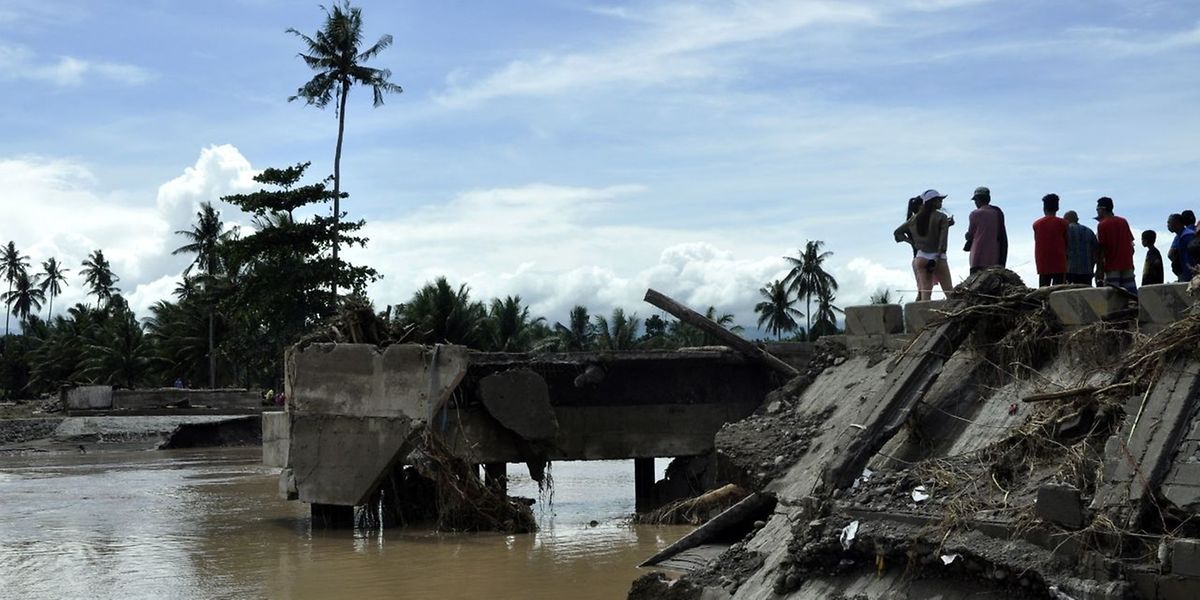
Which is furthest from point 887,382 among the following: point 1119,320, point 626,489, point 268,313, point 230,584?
point 268,313

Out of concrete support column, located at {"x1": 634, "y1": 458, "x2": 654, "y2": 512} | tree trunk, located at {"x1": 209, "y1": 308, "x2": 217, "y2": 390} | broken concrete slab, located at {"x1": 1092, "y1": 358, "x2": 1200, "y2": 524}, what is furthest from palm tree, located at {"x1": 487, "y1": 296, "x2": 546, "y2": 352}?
broken concrete slab, located at {"x1": 1092, "y1": 358, "x2": 1200, "y2": 524}

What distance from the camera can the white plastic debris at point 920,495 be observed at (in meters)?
8.54

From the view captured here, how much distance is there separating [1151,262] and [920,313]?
278 cm

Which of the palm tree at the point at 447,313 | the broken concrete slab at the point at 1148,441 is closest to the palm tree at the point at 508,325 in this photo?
the palm tree at the point at 447,313

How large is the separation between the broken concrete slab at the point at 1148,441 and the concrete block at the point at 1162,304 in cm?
66

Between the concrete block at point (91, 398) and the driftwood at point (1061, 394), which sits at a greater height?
the concrete block at point (91, 398)

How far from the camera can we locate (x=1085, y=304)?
30.8 feet

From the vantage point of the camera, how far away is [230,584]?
1258 cm

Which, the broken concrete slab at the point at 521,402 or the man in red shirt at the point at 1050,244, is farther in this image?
the broken concrete slab at the point at 521,402

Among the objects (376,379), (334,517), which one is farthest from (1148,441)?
(334,517)

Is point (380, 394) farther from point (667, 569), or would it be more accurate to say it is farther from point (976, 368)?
point (976, 368)

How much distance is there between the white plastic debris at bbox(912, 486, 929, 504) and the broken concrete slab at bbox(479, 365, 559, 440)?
898 cm

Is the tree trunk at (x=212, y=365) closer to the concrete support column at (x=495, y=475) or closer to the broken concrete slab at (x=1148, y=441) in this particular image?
the concrete support column at (x=495, y=475)

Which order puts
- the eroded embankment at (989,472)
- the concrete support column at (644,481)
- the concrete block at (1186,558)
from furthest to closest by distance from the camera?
the concrete support column at (644,481) < the eroded embankment at (989,472) < the concrete block at (1186,558)
